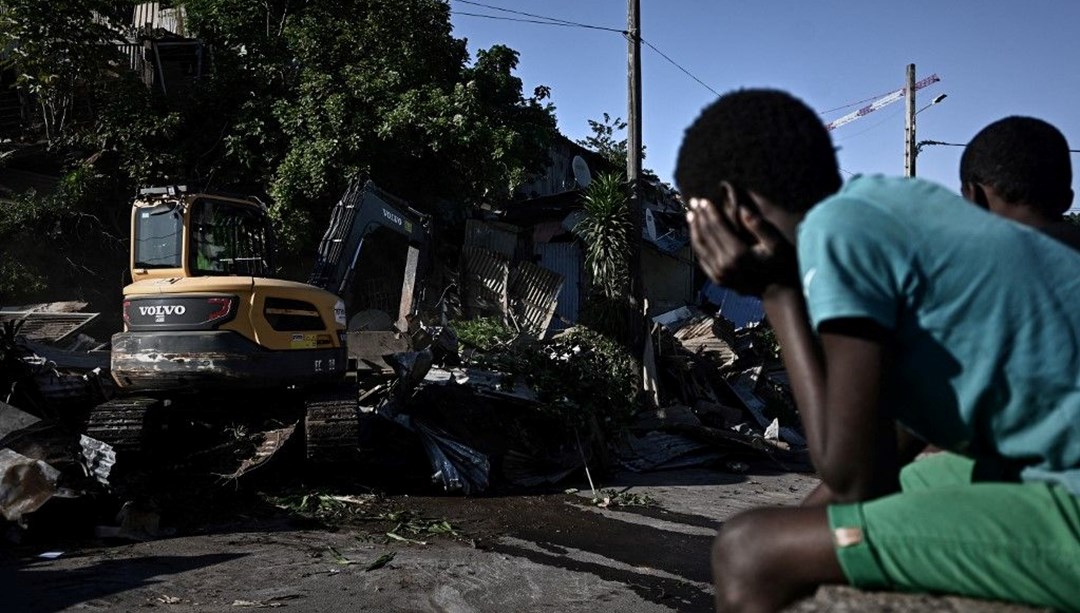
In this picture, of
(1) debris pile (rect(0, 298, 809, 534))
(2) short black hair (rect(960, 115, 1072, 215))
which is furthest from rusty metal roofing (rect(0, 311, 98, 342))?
(2) short black hair (rect(960, 115, 1072, 215))

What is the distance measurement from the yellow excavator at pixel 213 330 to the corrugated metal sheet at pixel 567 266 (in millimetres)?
13464

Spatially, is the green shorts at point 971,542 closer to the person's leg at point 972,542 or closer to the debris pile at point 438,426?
the person's leg at point 972,542

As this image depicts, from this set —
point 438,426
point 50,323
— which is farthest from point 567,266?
point 438,426

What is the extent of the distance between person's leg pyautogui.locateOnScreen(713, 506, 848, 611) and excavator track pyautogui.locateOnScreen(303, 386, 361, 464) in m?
7.72

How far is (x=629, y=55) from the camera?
54.0 feet

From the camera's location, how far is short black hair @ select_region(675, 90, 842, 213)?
6.42 feet

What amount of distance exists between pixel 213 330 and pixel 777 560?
803cm

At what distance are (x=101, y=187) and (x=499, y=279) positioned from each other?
815cm

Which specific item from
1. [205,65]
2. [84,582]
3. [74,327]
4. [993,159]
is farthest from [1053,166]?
[205,65]

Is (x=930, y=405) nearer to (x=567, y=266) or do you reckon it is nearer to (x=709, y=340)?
(x=709, y=340)

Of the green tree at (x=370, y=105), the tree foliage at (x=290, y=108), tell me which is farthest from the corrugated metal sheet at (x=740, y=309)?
the tree foliage at (x=290, y=108)

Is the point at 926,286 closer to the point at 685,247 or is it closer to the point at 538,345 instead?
the point at 538,345

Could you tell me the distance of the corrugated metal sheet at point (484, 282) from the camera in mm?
20750

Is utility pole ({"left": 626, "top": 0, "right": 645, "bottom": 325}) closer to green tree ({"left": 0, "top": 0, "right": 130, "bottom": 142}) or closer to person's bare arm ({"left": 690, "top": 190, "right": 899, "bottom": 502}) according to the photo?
green tree ({"left": 0, "top": 0, "right": 130, "bottom": 142})
